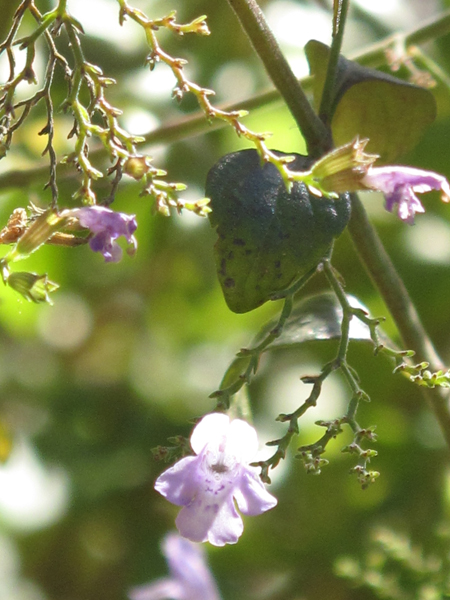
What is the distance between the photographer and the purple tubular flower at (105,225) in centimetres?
48

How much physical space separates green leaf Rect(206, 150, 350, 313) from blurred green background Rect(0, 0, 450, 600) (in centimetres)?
78

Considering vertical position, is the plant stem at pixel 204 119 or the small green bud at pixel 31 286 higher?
the small green bud at pixel 31 286

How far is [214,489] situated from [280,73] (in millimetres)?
271

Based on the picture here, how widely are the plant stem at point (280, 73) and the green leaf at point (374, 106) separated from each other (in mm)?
59

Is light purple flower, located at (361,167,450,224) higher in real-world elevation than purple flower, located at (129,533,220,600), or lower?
higher

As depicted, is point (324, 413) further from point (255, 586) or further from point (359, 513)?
point (255, 586)

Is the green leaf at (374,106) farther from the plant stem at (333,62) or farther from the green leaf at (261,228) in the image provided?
the green leaf at (261,228)

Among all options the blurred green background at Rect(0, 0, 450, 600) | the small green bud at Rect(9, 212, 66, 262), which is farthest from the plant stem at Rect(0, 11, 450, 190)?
the small green bud at Rect(9, 212, 66, 262)

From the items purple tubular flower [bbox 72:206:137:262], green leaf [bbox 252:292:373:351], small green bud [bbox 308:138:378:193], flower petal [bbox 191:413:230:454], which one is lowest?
green leaf [bbox 252:292:373:351]

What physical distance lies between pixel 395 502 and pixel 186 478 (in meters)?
0.85

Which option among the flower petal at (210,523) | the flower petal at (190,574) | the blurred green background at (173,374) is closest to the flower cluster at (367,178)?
the flower petal at (210,523)

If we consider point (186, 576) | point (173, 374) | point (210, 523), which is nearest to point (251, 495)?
point (210, 523)

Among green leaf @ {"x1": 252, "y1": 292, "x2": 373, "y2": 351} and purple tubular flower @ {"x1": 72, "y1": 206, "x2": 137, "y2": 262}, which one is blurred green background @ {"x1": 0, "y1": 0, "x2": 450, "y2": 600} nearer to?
green leaf @ {"x1": 252, "y1": 292, "x2": 373, "y2": 351}

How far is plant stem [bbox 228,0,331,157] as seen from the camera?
532 mm
